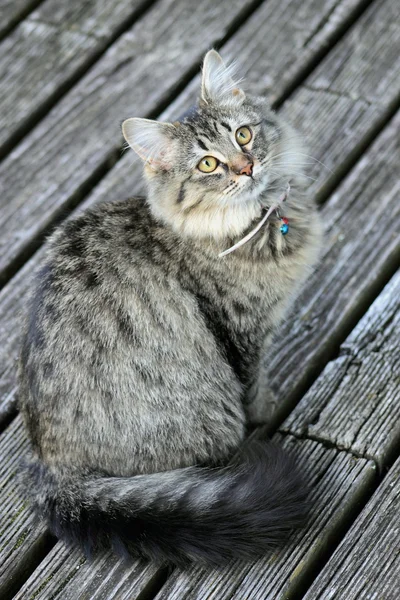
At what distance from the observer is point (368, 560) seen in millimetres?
1583

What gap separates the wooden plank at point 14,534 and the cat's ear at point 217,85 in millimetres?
1118

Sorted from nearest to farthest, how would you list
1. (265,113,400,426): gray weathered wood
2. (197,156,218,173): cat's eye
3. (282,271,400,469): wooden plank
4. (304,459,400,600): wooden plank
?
1. (304,459,400,600): wooden plank
2. (282,271,400,469): wooden plank
3. (197,156,218,173): cat's eye
4. (265,113,400,426): gray weathered wood

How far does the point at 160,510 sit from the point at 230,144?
0.97 metres

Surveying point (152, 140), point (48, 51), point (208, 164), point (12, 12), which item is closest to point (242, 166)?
point (208, 164)

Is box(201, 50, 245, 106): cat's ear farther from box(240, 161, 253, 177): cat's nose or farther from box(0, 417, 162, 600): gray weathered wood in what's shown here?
box(0, 417, 162, 600): gray weathered wood

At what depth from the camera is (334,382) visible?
1.97 m

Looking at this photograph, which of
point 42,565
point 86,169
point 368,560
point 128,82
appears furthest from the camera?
point 128,82

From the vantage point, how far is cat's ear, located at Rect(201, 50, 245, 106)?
203cm

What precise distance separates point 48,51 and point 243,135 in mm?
1359

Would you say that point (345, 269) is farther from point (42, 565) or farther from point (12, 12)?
point (12, 12)

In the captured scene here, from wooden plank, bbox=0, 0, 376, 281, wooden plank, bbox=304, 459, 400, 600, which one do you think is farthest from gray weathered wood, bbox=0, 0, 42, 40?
wooden plank, bbox=304, 459, 400, 600

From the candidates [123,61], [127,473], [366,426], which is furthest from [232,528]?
[123,61]

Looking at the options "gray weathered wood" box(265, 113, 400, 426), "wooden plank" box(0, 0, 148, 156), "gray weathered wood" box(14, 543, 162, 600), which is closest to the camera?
"gray weathered wood" box(14, 543, 162, 600)

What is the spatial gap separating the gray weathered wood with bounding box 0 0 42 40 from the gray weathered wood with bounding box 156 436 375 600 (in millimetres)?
2324
